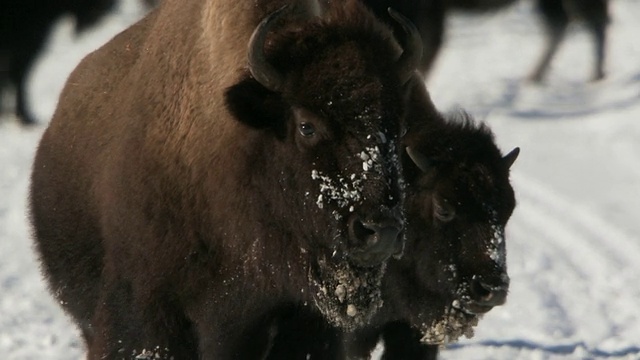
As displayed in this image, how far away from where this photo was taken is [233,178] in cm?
439

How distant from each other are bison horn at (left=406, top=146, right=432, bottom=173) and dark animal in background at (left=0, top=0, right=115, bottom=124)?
8551mm

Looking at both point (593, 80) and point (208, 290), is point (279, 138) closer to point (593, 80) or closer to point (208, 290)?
point (208, 290)

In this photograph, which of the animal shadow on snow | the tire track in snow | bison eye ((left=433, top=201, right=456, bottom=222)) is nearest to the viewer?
bison eye ((left=433, top=201, right=456, bottom=222))

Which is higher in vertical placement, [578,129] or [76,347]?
[76,347]

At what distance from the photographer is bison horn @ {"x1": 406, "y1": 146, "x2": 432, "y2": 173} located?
209 inches

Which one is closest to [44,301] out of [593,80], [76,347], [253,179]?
[76,347]

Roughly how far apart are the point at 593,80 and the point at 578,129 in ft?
7.83

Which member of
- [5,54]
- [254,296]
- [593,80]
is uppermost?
[254,296]

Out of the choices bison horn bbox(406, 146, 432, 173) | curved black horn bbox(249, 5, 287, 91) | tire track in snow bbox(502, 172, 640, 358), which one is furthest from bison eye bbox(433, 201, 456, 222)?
tire track in snow bbox(502, 172, 640, 358)

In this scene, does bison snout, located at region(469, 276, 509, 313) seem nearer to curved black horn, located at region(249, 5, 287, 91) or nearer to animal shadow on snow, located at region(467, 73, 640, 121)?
curved black horn, located at region(249, 5, 287, 91)

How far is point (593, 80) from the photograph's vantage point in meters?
14.9

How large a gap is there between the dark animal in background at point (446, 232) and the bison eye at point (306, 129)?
4.28ft

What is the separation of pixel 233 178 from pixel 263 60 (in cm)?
52

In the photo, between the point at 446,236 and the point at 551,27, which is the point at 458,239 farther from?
the point at 551,27
